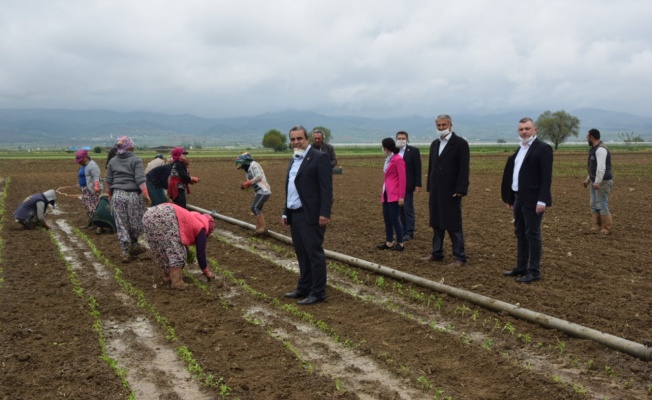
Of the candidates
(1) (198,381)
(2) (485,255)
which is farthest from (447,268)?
(1) (198,381)

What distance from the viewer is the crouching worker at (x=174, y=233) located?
277 inches

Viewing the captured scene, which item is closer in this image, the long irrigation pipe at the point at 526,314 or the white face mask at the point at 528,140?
the long irrigation pipe at the point at 526,314

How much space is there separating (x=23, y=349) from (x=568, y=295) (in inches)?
230

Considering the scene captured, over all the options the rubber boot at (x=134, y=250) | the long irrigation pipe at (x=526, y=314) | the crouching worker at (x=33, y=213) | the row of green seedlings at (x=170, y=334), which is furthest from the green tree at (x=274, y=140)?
the long irrigation pipe at (x=526, y=314)

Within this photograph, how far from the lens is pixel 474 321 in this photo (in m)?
5.80

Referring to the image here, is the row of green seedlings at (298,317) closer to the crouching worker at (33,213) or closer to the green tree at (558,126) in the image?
the crouching worker at (33,213)

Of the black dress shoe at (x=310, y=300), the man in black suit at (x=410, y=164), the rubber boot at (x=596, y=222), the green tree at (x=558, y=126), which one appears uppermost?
the green tree at (x=558, y=126)

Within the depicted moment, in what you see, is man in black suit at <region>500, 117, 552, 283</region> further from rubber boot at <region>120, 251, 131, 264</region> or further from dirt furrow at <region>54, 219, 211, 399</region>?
rubber boot at <region>120, 251, 131, 264</region>

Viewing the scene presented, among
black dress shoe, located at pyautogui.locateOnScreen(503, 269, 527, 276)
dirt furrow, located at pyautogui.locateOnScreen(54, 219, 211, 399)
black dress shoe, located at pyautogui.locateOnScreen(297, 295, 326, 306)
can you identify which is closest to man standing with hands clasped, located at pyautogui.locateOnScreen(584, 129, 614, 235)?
black dress shoe, located at pyautogui.locateOnScreen(503, 269, 527, 276)

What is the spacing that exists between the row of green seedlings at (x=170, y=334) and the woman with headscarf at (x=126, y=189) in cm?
61

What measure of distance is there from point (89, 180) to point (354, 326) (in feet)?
26.3

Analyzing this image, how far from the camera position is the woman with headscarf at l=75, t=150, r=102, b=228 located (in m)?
11.4

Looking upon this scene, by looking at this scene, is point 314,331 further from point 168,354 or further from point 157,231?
point 157,231

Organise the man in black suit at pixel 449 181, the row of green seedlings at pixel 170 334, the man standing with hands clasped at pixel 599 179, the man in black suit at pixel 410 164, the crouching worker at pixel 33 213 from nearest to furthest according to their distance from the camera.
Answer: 1. the row of green seedlings at pixel 170 334
2. the man in black suit at pixel 449 181
3. the man in black suit at pixel 410 164
4. the man standing with hands clasped at pixel 599 179
5. the crouching worker at pixel 33 213
